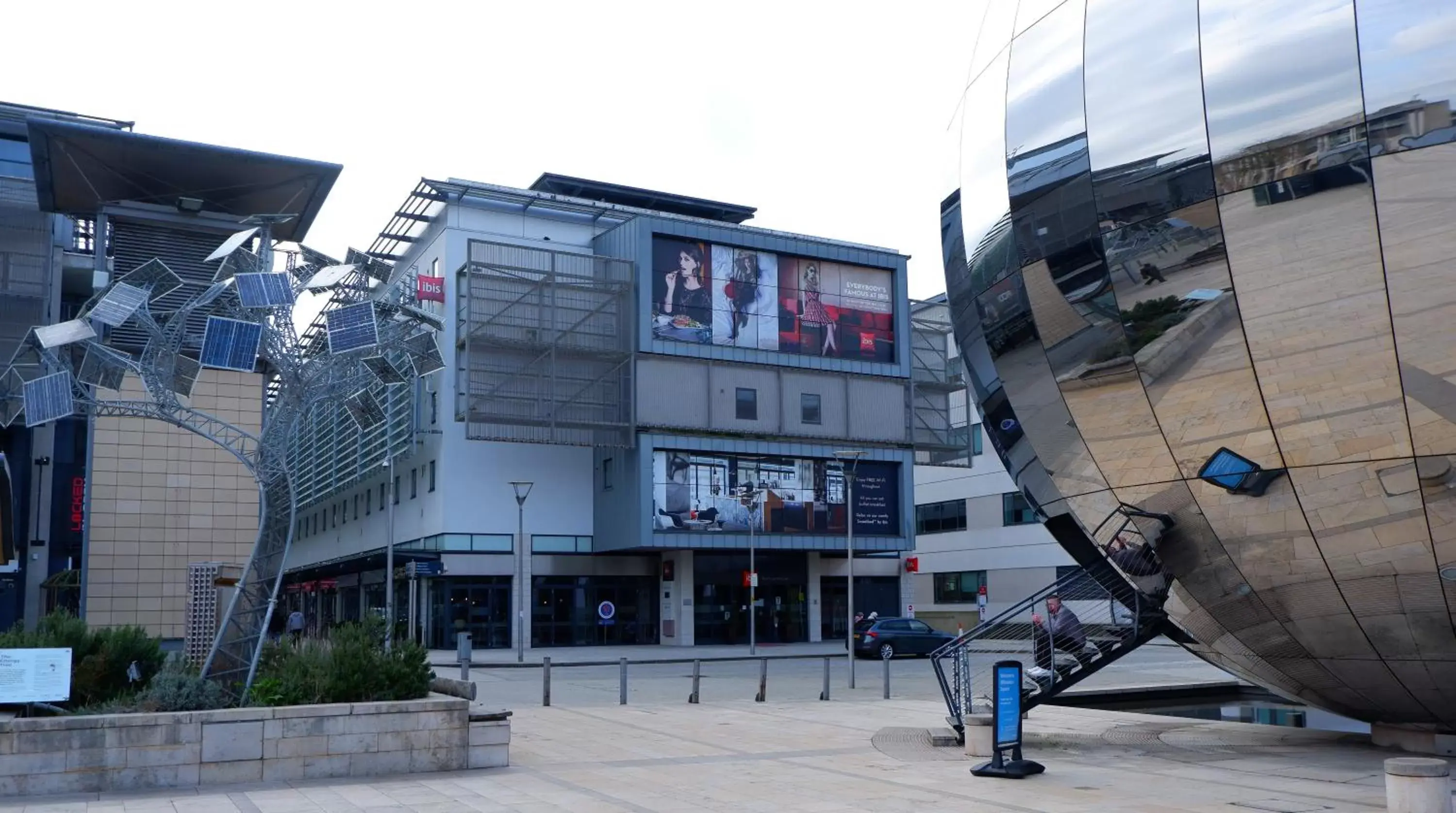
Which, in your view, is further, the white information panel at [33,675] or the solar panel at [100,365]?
the solar panel at [100,365]

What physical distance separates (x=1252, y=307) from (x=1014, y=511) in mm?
52561

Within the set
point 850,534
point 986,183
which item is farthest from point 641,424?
point 986,183

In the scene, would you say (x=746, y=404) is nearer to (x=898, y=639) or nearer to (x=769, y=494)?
(x=769, y=494)

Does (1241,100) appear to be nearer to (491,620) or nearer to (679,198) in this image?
(491,620)

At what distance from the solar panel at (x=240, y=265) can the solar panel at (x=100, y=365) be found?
1.72m

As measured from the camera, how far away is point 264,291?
1730cm

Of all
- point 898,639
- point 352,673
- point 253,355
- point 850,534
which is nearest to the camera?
point 352,673

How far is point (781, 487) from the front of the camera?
5044 cm

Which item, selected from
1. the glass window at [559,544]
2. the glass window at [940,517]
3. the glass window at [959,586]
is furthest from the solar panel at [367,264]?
the glass window at [940,517]

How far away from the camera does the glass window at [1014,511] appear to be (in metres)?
59.4

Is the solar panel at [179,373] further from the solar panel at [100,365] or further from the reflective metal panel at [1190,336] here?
the reflective metal panel at [1190,336]

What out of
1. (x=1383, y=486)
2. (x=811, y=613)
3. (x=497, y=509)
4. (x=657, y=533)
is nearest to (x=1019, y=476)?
(x=1383, y=486)

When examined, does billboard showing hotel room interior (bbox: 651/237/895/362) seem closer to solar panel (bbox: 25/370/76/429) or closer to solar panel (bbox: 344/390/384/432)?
solar panel (bbox: 344/390/384/432)

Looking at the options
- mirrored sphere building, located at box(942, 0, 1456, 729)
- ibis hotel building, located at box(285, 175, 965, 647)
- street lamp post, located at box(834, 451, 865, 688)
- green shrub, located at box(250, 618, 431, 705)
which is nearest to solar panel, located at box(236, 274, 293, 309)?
green shrub, located at box(250, 618, 431, 705)
